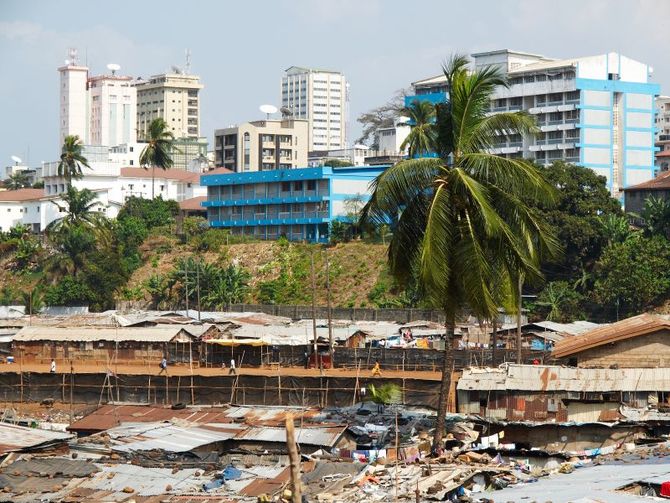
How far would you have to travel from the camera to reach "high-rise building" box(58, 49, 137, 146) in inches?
5463

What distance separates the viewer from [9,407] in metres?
36.6

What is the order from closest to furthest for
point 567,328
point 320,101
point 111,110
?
point 567,328, point 111,110, point 320,101

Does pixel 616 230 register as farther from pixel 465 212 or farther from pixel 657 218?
pixel 465 212

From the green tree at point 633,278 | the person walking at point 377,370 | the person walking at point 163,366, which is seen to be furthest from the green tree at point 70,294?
the person walking at point 377,370

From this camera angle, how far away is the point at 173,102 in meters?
142

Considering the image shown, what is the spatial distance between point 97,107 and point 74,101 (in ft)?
10.9

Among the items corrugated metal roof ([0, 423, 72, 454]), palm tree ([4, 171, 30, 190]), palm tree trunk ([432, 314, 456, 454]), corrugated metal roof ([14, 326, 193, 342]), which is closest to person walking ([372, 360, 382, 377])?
corrugated metal roof ([14, 326, 193, 342])

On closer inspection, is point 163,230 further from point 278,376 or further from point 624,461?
point 624,461

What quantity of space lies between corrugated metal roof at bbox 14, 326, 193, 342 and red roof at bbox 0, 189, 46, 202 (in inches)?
1809

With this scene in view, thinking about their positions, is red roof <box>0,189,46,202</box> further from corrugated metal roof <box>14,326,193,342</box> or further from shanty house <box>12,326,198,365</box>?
shanty house <box>12,326,198,365</box>

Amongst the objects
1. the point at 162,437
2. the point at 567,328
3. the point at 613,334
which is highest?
the point at 613,334

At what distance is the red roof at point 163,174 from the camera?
3631 inches

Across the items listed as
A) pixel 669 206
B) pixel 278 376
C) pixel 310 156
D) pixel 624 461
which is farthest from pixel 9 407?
pixel 310 156

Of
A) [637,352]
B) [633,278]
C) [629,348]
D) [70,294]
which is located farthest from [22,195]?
[637,352]
